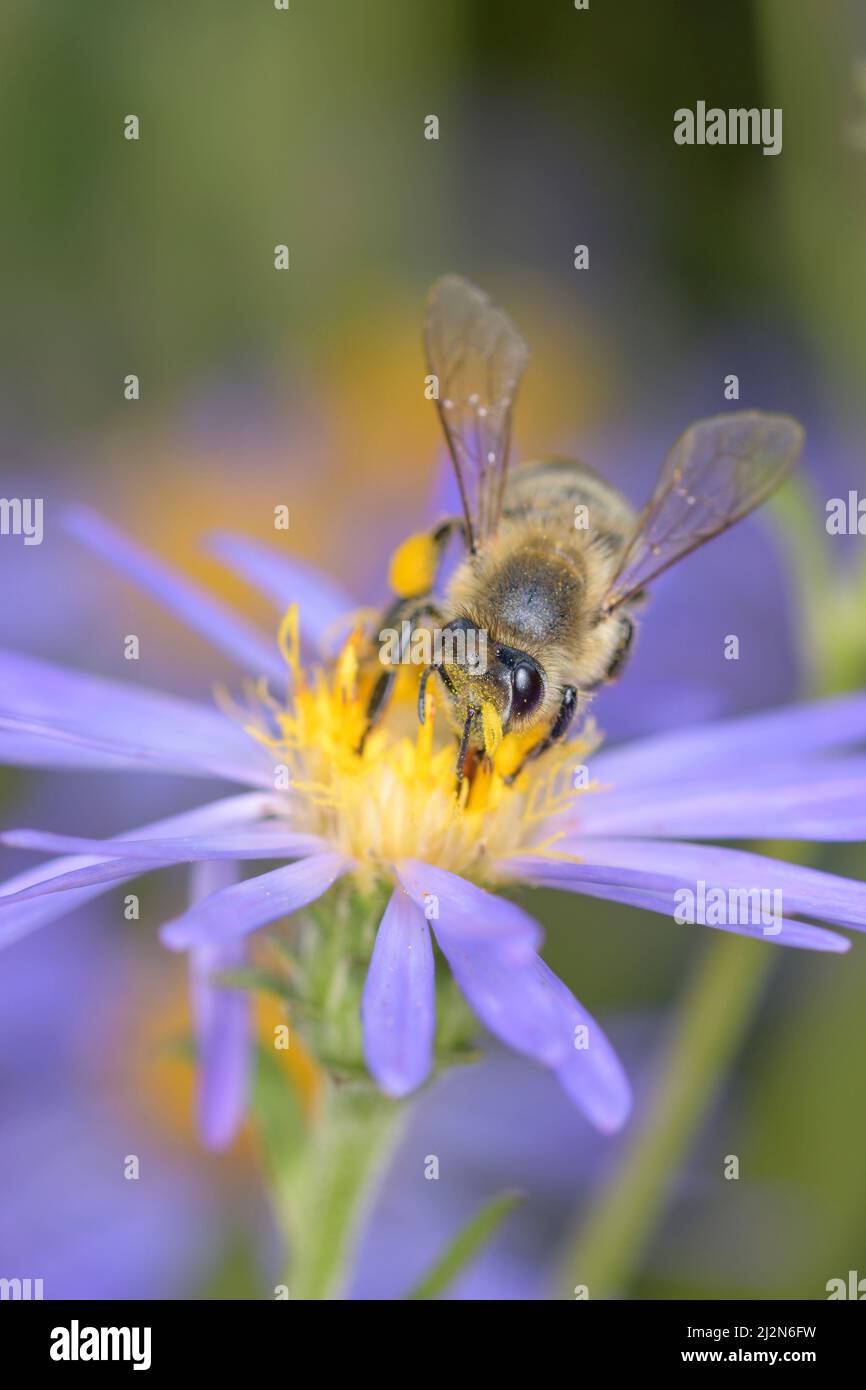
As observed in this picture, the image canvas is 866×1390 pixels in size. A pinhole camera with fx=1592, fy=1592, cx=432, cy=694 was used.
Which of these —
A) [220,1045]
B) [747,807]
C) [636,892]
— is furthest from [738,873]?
[220,1045]

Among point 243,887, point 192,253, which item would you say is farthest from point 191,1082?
point 192,253

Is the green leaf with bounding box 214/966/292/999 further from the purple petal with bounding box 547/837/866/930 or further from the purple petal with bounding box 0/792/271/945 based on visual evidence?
the purple petal with bounding box 547/837/866/930

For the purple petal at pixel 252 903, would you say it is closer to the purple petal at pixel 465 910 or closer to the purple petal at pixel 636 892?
the purple petal at pixel 465 910

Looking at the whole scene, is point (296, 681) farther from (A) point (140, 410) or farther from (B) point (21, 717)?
(A) point (140, 410)

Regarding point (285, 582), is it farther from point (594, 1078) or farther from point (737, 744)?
point (594, 1078)

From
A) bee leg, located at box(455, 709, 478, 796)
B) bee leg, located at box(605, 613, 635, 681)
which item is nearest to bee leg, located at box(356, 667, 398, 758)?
bee leg, located at box(455, 709, 478, 796)
